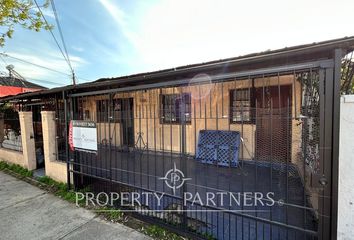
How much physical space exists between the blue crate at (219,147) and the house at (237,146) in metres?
0.03

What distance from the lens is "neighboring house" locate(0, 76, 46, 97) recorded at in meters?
14.1

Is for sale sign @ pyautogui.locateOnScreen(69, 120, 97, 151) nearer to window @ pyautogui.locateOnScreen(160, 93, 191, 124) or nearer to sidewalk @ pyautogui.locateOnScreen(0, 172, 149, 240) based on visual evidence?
sidewalk @ pyautogui.locateOnScreen(0, 172, 149, 240)

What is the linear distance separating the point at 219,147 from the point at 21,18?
245 inches

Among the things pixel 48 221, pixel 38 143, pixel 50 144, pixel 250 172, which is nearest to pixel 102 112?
pixel 50 144

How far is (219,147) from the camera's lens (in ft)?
19.2

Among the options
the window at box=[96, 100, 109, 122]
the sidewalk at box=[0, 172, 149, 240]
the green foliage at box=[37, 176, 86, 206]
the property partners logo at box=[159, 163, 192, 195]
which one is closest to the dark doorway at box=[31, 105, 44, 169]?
the green foliage at box=[37, 176, 86, 206]

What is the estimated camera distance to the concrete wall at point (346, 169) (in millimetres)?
1652

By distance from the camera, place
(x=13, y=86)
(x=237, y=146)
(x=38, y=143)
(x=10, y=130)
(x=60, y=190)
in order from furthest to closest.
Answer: (x=13, y=86) < (x=10, y=130) < (x=38, y=143) < (x=237, y=146) < (x=60, y=190)

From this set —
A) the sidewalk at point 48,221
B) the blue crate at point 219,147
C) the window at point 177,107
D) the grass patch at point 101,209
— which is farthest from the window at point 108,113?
the blue crate at point 219,147

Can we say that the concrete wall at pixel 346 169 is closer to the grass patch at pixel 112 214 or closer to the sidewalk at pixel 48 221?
the sidewalk at pixel 48 221

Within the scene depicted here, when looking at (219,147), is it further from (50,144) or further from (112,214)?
(50,144)

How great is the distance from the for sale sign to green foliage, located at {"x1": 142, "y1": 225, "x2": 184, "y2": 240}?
1719 millimetres

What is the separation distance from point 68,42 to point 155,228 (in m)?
10.3

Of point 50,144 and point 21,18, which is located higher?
point 21,18
